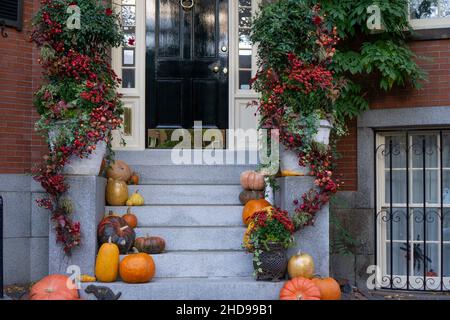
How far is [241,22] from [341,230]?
2921mm

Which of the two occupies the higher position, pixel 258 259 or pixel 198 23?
pixel 198 23

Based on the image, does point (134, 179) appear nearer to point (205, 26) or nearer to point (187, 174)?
point (187, 174)

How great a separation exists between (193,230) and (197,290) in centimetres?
85

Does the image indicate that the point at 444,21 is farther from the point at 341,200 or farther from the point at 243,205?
the point at 243,205

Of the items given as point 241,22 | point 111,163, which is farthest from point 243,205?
point 241,22

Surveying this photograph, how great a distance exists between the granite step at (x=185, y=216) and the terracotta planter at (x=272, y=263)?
33.5 inches

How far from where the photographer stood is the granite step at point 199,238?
630cm

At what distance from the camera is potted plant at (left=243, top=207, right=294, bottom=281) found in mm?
5711

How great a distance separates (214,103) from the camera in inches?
314

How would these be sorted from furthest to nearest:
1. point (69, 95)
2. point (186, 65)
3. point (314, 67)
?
point (186, 65) → point (314, 67) → point (69, 95)

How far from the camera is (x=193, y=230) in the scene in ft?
20.8

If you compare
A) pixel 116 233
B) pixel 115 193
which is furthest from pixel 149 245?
pixel 115 193

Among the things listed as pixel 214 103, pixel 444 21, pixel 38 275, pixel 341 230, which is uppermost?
pixel 444 21

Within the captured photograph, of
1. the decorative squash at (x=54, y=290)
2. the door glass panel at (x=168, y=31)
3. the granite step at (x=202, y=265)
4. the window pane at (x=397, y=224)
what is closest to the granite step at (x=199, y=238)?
the granite step at (x=202, y=265)
